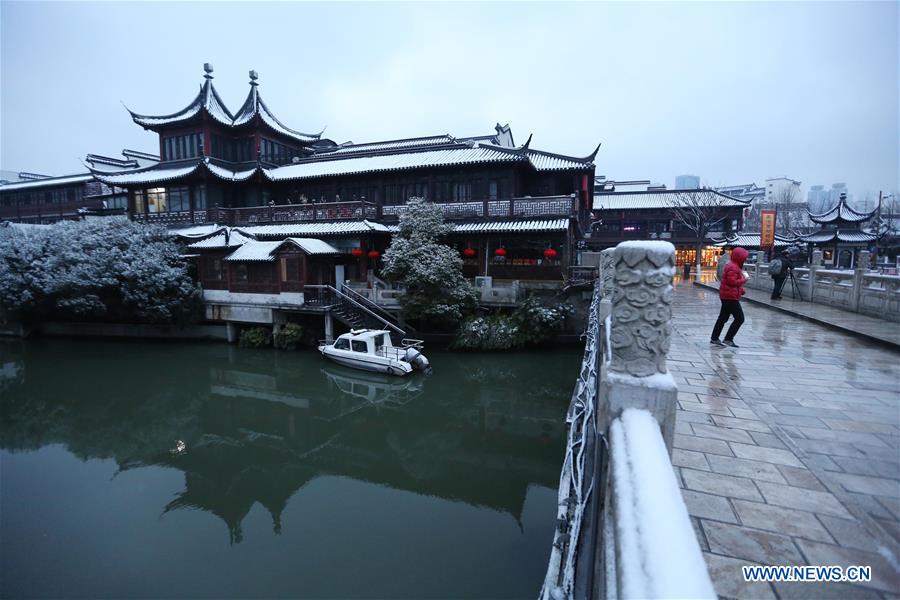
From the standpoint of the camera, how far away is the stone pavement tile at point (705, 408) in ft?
15.7

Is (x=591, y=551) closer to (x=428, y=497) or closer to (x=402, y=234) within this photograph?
(x=428, y=497)

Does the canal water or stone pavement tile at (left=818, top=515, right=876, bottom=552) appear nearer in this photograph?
stone pavement tile at (left=818, top=515, right=876, bottom=552)

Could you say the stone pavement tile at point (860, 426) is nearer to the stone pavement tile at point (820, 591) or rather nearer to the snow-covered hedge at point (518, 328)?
the stone pavement tile at point (820, 591)

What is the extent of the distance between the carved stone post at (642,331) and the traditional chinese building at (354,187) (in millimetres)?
16211

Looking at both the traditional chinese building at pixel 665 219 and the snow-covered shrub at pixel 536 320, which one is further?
the traditional chinese building at pixel 665 219

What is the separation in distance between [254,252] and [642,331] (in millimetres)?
19286

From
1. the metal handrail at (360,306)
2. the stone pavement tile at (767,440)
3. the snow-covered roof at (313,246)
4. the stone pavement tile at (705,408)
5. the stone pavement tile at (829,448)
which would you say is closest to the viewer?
the stone pavement tile at (829,448)

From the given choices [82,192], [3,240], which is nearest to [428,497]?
[3,240]

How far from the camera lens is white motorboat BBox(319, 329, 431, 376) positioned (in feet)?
51.1

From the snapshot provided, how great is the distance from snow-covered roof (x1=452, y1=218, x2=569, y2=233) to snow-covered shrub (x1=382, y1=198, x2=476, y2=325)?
2029 mm

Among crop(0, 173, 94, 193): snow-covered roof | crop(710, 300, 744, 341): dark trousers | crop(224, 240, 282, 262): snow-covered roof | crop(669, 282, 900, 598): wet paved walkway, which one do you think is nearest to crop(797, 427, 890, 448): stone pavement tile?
crop(669, 282, 900, 598): wet paved walkway

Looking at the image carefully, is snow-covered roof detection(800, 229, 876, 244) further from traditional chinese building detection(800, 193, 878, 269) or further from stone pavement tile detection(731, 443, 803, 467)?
stone pavement tile detection(731, 443, 803, 467)

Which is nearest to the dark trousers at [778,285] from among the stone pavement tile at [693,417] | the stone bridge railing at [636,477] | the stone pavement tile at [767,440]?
the stone pavement tile at [693,417]

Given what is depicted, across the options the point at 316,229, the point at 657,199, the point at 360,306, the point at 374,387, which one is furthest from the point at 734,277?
the point at 657,199
